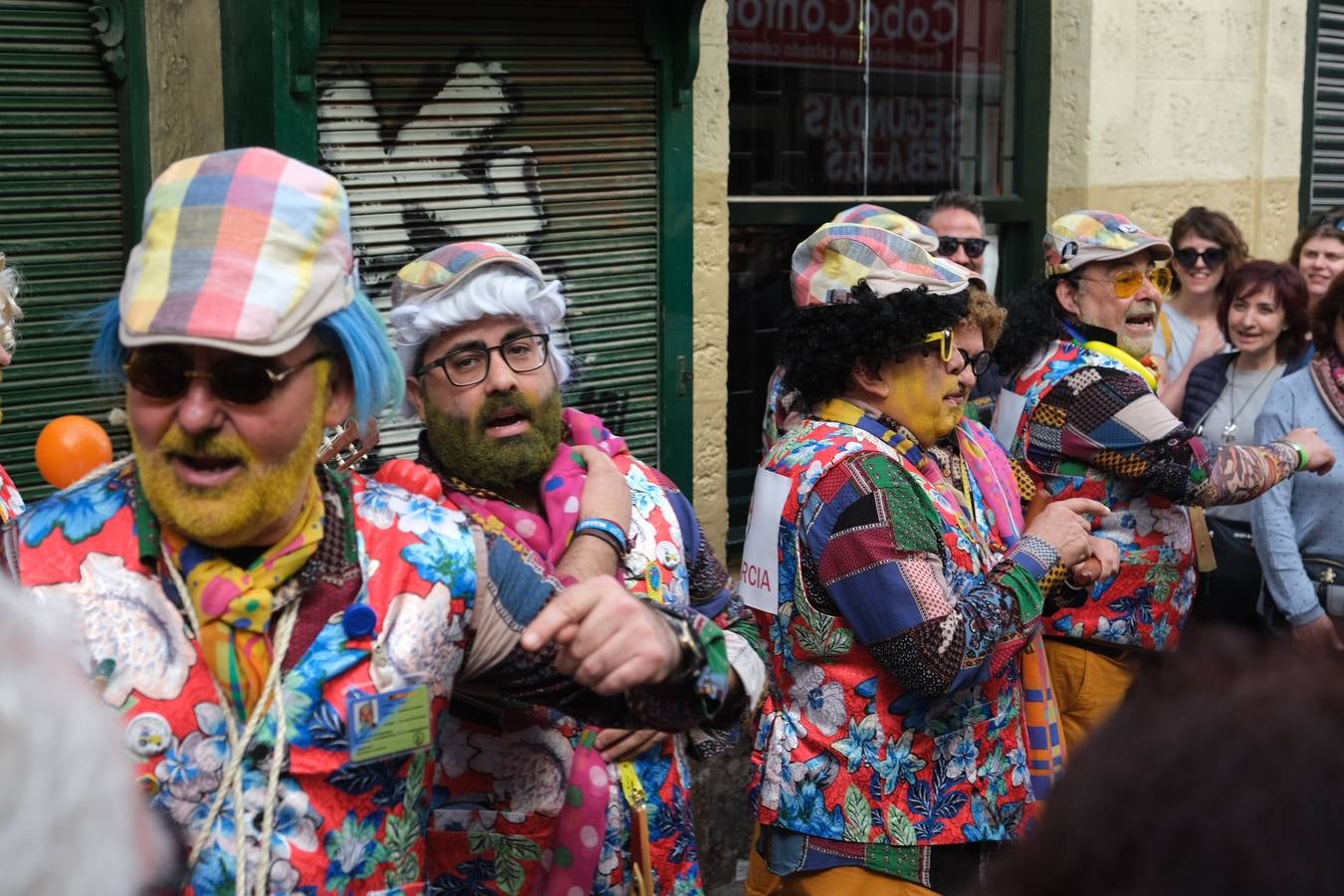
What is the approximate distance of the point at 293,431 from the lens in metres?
2.26

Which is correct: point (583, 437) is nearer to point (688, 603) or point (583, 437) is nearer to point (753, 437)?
point (688, 603)

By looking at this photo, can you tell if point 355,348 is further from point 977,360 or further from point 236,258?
point 977,360

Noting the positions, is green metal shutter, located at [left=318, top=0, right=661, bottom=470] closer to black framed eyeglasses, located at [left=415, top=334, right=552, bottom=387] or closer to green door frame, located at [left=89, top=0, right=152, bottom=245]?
green door frame, located at [left=89, top=0, right=152, bottom=245]

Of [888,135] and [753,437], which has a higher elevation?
[888,135]

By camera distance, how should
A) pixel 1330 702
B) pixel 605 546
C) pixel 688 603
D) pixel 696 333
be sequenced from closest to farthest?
pixel 1330 702, pixel 605 546, pixel 688 603, pixel 696 333

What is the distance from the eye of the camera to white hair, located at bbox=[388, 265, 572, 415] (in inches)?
126

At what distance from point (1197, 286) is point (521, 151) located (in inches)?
118

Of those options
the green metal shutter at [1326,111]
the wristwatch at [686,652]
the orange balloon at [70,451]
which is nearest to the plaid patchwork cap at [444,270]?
the orange balloon at [70,451]

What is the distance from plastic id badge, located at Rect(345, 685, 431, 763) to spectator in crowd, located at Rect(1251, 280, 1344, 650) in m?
3.70

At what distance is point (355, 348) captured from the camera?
2299 millimetres

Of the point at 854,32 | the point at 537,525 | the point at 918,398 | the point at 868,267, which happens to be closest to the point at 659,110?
the point at 854,32

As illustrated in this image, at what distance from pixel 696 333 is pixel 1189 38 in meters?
3.38

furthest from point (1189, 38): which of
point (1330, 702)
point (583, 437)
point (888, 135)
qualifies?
point (1330, 702)

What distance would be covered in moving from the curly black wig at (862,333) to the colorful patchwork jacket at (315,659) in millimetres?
1523
